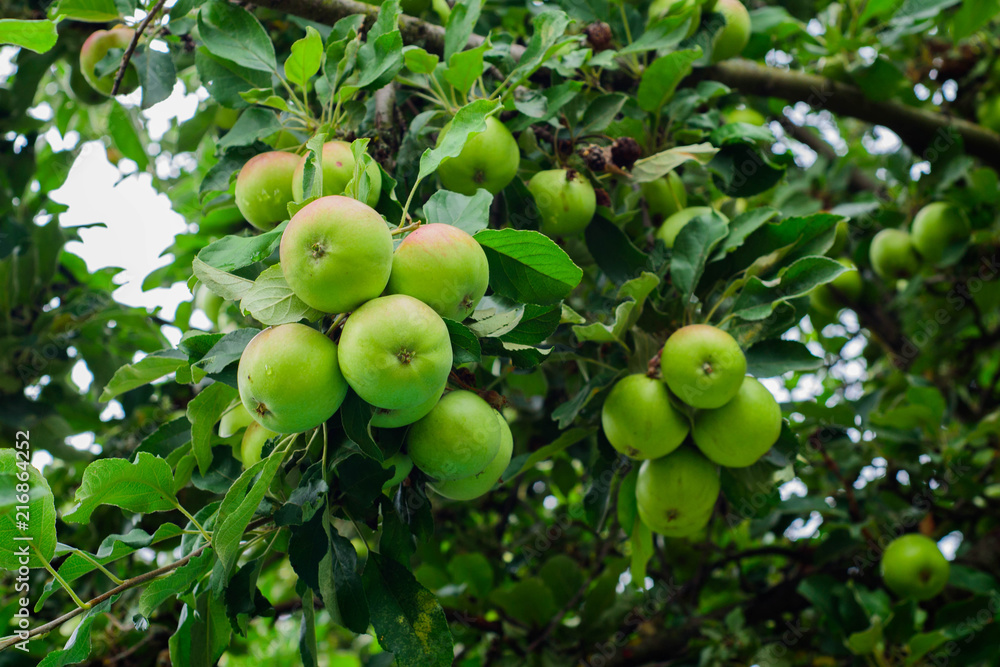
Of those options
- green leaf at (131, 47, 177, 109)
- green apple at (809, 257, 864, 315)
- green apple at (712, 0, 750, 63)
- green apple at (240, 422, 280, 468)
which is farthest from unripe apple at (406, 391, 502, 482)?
green apple at (809, 257, 864, 315)

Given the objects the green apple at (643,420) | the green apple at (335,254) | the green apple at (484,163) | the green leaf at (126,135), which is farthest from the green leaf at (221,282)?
the green leaf at (126,135)

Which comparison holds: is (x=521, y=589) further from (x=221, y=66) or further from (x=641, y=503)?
(x=221, y=66)

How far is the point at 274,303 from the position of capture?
90 centimetres

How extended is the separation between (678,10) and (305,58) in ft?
2.89

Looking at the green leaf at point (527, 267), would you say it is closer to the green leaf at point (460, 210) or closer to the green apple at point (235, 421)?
the green leaf at point (460, 210)

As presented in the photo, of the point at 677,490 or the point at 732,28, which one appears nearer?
the point at 677,490

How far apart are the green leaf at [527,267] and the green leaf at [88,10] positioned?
3.53 feet

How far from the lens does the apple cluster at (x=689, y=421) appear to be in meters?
1.21

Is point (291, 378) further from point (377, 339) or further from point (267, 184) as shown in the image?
point (267, 184)

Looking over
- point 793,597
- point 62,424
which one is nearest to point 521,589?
point 793,597

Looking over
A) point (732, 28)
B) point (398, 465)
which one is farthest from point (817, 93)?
point (398, 465)

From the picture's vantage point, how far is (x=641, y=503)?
1361 mm

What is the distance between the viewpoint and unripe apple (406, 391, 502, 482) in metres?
0.96

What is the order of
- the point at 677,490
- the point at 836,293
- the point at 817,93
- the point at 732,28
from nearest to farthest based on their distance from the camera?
the point at 677,490 → the point at 732,28 → the point at 817,93 → the point at 836,293
